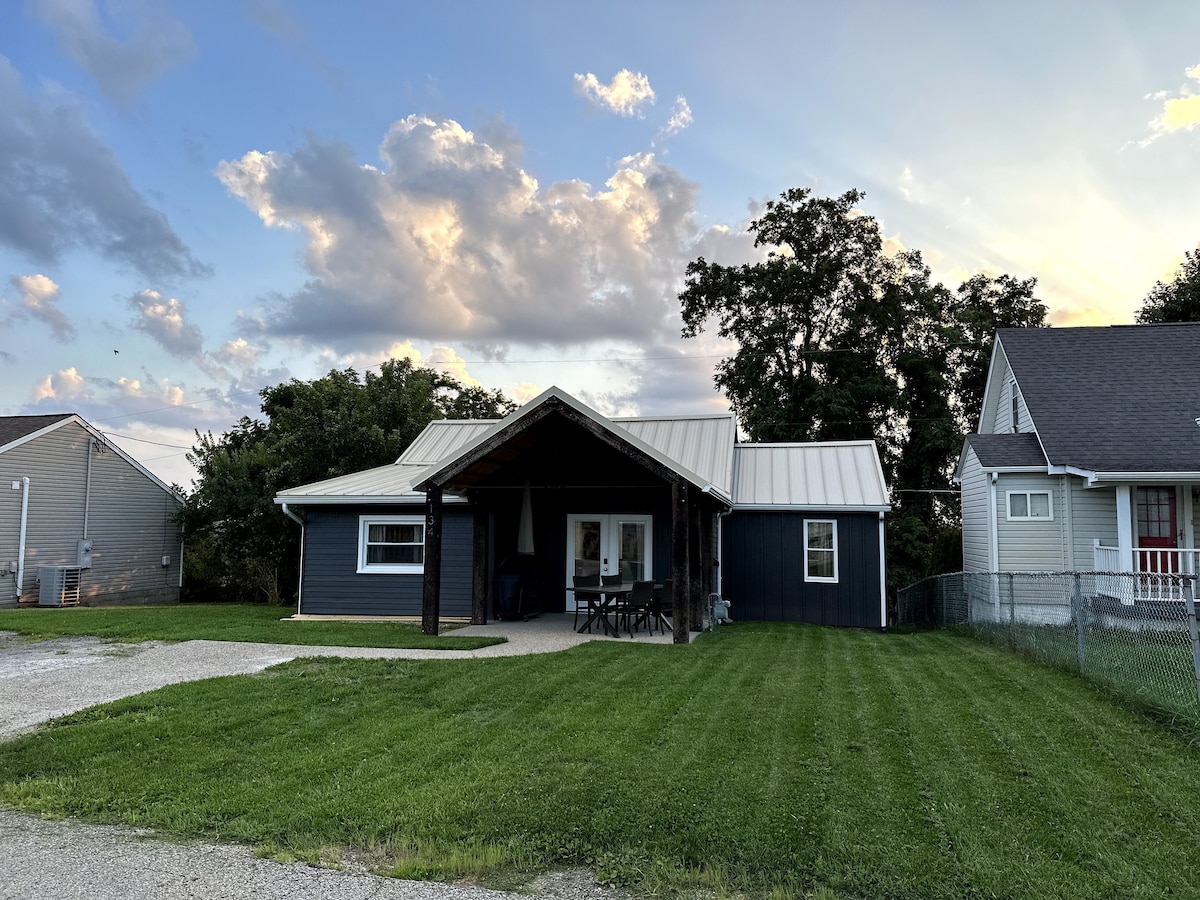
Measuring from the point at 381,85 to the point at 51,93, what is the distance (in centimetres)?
539

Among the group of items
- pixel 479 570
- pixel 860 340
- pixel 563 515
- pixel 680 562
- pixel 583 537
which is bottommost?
pixel 479 570

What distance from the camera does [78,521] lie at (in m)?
22.1

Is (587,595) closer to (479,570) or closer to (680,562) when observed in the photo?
(479,570)

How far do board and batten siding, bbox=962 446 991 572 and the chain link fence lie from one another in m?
1.65

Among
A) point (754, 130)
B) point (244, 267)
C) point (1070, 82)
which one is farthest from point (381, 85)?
point (1070, 82)

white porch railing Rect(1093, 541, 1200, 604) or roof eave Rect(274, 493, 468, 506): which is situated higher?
roof eave Rect(274, 493, 468, 506)

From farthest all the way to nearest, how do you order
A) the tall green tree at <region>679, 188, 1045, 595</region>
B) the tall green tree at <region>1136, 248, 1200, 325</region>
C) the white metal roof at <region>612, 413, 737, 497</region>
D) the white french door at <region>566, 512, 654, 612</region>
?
the tall green tree at <region>1136, 248, 1200, 325</region>, the tall green tree at <region>679, 188, 1045, 595</region>, the white metal roof at <region>612, 413, 737, 497</region>, the white french door at <region>566, 512, 654, 612</region>

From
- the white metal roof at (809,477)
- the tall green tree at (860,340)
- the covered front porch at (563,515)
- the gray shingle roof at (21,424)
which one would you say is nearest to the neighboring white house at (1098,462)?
the white metal roof at (809,477)

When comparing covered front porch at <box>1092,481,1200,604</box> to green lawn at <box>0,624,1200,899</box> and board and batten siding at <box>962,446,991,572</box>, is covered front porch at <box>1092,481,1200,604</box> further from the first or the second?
green lawn at <box>0,624,1200,899</box>

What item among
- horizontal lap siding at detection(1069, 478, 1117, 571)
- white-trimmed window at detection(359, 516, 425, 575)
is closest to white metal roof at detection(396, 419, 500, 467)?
white-trimmed window at detection(359, 516, 425, 575)

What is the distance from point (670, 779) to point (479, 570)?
8657 mm

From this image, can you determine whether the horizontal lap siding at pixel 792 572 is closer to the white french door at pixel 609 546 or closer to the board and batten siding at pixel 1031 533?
the white french door at pixel 609 546

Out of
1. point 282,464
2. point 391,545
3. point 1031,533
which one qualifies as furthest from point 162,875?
point 282,464

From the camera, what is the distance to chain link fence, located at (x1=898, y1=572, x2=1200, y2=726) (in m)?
6.22
